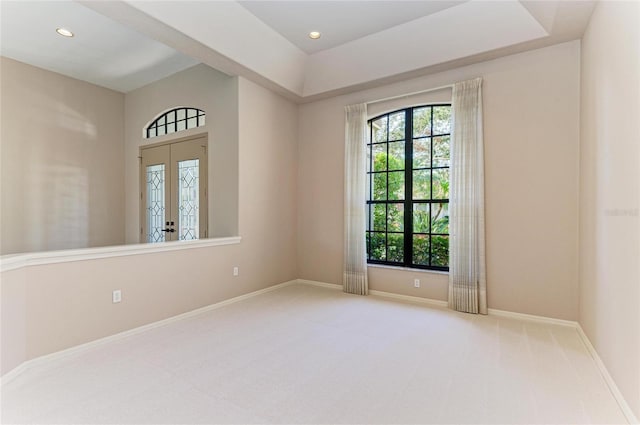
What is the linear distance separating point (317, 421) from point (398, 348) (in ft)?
4.00

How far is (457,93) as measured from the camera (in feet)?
12.7

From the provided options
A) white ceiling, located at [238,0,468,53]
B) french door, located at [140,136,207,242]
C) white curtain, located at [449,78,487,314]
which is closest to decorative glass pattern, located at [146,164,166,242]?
french door, located at [140,136,207,242]

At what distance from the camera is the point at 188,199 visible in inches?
196

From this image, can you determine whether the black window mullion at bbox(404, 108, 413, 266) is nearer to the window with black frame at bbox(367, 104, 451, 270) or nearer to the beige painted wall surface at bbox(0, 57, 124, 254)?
the window with black frame at bbox(367, 104, 451, 270)

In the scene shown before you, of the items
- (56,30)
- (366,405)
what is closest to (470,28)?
(366,405)

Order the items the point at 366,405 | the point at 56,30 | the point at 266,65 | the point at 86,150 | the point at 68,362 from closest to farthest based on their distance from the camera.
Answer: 1. the point at 366,405
2. the point at 68,362
3. the point at 56,30
4. the point at 266,65
5. the point at 86,150

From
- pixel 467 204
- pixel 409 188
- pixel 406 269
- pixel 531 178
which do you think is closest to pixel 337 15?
pixel 409 188

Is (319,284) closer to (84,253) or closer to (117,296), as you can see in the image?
(117,296)

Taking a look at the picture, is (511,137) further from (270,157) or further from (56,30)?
(56,30)

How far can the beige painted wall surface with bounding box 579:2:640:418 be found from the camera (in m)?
1.85

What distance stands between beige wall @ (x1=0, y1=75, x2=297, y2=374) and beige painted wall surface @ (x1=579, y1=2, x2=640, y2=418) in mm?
3807

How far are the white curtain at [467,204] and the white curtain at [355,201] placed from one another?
4.03ft

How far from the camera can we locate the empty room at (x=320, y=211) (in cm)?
210

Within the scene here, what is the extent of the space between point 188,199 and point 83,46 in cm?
245
